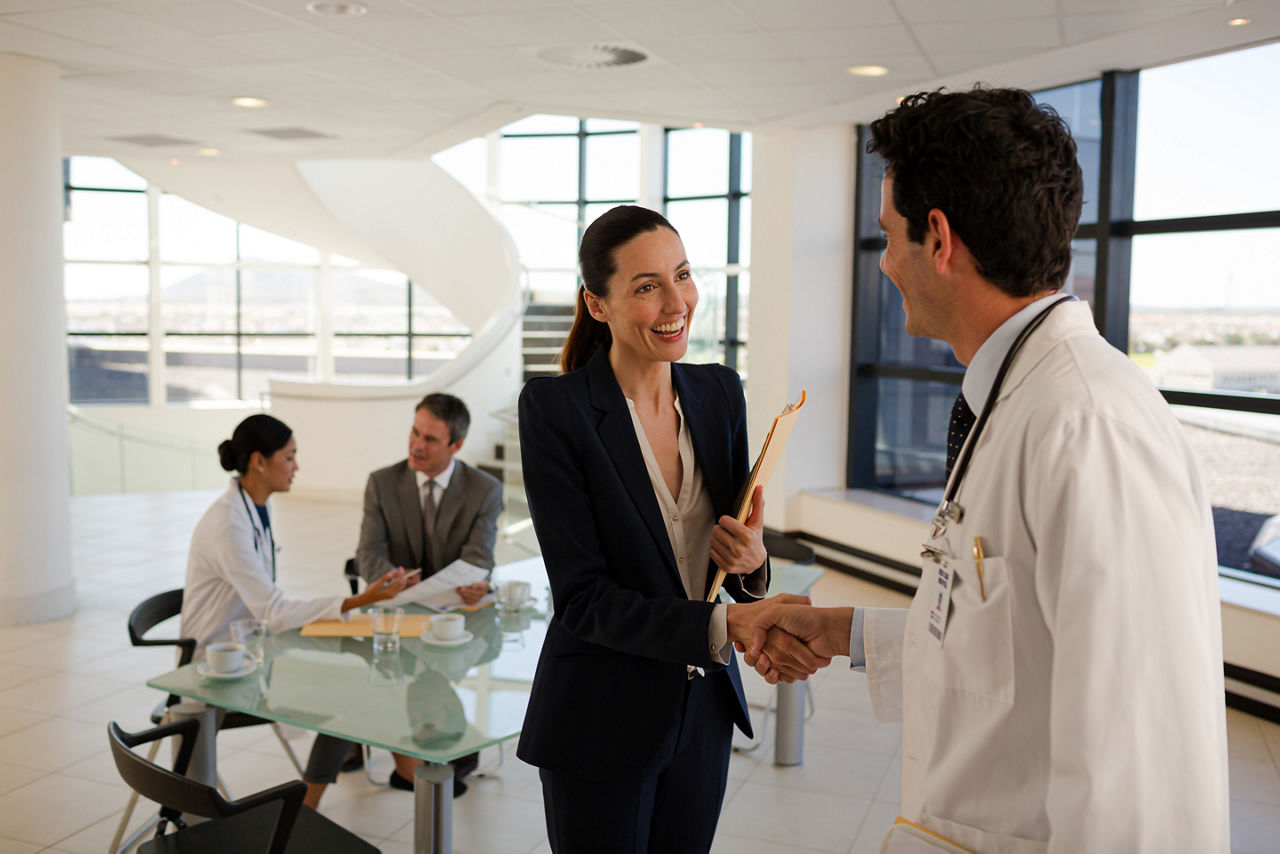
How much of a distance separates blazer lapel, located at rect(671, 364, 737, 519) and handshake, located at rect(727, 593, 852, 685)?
0.77 feet

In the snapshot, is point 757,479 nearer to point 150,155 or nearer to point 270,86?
point 270,86

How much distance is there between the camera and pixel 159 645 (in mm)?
3316

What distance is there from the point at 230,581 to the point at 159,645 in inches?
11.4

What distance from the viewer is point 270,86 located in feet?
21.5

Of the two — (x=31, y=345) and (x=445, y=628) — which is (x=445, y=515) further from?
(x=31, y=345)

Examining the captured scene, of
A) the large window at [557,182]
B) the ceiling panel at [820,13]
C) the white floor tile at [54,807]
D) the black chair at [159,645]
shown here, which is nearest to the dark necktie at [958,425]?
the black chair at [159,645]

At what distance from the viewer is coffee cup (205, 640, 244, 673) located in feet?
9.16

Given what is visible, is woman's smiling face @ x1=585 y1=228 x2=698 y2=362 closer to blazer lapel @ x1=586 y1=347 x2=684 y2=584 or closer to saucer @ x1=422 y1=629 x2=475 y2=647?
blazer lapel @ x1=586 y1=347 x2=684 y2=584

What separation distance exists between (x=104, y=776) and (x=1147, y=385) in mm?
4271

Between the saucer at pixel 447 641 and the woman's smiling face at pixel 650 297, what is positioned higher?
the woman's smiling face at pixel 650 297

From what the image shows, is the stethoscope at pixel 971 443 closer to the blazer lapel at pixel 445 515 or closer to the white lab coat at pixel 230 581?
the white lab coat at pixel 230 581

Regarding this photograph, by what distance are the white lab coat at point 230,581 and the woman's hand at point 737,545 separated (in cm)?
195

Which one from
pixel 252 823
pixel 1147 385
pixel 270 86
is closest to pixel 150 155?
pixel 270 86

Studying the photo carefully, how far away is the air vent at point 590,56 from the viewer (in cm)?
541
